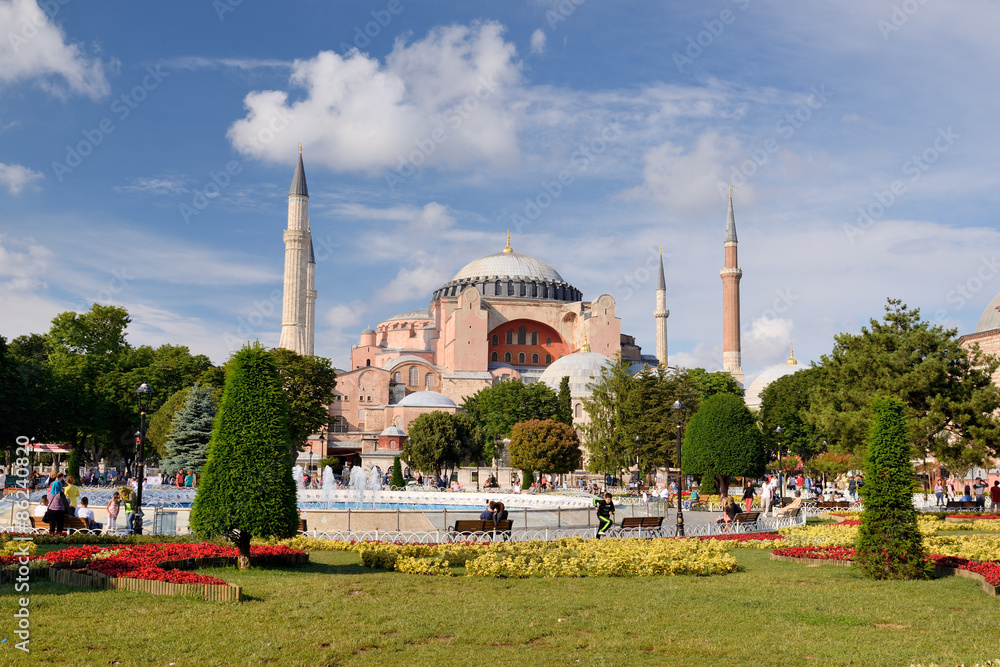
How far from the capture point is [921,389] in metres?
19.0

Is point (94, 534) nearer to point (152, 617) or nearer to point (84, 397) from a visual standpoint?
point (152, 617)

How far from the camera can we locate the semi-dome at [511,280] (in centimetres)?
6384

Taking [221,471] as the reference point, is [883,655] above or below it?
below

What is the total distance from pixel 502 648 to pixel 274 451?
4152 mm

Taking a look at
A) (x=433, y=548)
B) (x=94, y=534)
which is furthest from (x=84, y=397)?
(x=433, y=548)

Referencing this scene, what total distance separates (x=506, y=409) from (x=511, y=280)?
2291 cm

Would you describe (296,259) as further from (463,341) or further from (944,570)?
(944,570)

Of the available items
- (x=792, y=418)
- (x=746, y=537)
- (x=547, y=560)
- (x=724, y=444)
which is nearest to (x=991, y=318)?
(x=792, y=418)

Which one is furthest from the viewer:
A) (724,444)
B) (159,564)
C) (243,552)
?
(724,444)

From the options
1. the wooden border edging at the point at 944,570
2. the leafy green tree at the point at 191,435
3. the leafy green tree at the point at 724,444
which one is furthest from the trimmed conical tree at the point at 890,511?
the leafy green tree at the point at 191,435

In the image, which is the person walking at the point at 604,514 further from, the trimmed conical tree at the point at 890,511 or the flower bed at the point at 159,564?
the flower bed at the point at 159,564

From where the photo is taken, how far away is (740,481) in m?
35.6

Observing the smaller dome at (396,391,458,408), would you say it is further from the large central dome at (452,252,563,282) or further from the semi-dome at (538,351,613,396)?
the large central dome at (452,252,563,282)

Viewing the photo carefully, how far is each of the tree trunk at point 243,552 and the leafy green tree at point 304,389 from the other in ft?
77.1
